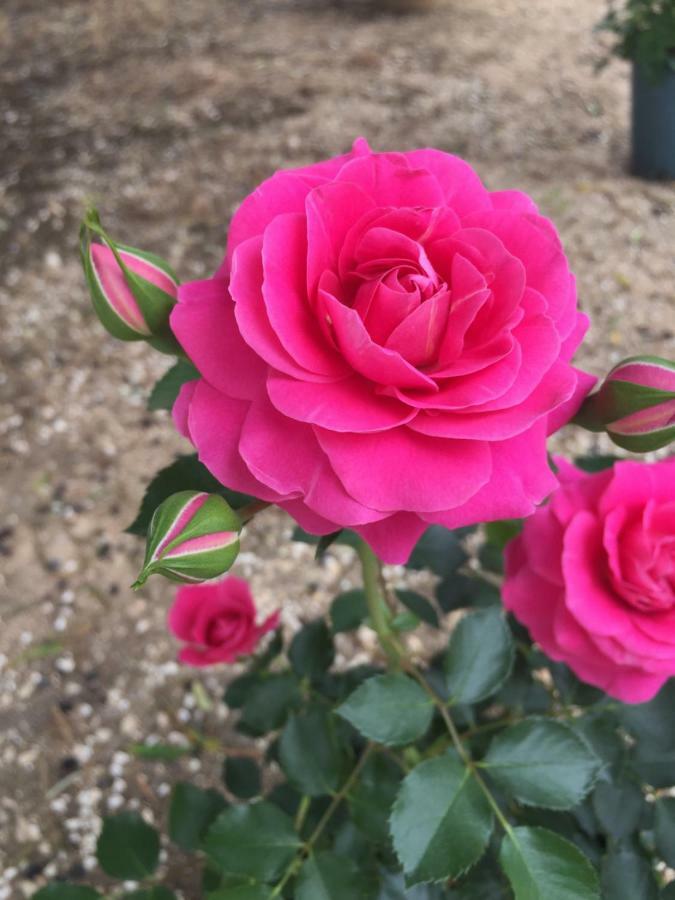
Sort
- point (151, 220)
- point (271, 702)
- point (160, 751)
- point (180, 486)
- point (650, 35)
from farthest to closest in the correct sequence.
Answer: point (151, 220) → point (650, 35) → point (160, 751) → point (271, 702) → point (180, 486)

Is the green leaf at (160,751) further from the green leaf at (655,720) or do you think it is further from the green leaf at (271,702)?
the green leaf at (655,720)

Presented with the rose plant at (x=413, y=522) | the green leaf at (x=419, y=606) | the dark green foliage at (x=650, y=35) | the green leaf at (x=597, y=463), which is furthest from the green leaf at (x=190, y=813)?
the dark green foliage at (x=650, y=35)

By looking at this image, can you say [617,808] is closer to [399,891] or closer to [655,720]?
[655,720]

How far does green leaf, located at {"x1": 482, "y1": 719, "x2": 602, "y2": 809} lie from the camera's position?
23.0 inches

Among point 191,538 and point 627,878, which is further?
point 627,878

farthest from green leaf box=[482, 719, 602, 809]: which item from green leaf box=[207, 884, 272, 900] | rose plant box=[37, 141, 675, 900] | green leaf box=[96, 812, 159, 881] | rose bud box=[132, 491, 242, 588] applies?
green leaf box=[96, 812, 159, 881]

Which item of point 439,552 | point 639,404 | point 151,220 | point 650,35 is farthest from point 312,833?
point 650,35

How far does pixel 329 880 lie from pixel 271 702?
0.64 feet

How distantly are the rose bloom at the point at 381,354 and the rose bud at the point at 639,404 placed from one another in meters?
0.04

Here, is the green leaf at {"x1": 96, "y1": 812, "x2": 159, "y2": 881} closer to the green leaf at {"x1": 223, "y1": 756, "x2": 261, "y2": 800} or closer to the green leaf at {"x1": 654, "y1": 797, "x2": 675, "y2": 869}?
the green leaf at {"x1": 223, "y1": 756, "x2": 261, "y2": 800}

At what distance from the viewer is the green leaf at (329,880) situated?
0.64 metres

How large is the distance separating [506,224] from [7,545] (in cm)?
147

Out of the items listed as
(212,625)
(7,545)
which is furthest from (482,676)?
(7,545)

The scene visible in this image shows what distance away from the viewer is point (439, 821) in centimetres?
56
